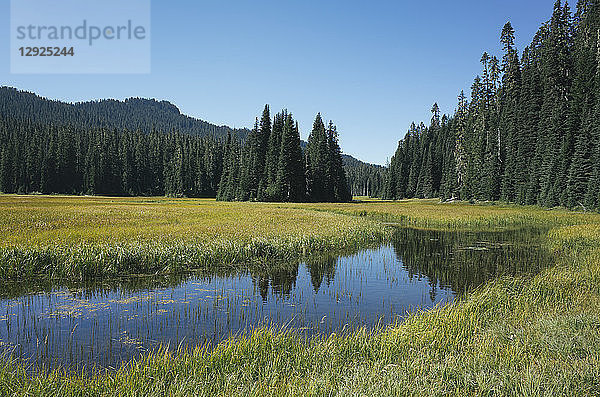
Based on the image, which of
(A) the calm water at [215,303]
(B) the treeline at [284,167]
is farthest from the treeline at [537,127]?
(A) the calm water at [215,303]

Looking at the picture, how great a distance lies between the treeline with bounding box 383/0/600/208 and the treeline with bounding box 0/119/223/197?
200ft

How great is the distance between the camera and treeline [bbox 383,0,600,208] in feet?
157

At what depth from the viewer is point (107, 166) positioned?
362 ft

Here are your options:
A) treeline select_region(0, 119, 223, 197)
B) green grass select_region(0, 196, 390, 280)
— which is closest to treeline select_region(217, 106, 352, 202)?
treeline select_region(0, 119, 223, 197)

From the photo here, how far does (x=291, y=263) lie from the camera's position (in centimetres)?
1697

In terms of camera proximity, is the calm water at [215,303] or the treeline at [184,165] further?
the treeline at [184,165]

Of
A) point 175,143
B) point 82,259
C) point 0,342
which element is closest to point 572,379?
point 0,342

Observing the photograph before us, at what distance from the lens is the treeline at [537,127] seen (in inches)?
1881

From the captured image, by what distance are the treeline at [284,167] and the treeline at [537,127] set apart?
26490 millimetres

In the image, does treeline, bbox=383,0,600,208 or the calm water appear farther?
treeline, bbox=383,0,600,208

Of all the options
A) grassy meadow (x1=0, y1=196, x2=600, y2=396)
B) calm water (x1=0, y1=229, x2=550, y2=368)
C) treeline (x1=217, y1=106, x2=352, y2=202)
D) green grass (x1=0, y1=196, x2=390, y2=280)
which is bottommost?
calm water (x1=0, y1=229, x2=550, y2=368)

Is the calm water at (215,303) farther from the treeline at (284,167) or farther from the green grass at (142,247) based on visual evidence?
the treeline at (284,167)

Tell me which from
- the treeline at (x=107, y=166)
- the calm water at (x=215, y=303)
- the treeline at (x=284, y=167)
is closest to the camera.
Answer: the calm water at (x=215, y=303)

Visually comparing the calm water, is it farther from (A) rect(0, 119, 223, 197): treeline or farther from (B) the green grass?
(A) rect(0, 119, 223, 197): treeline
